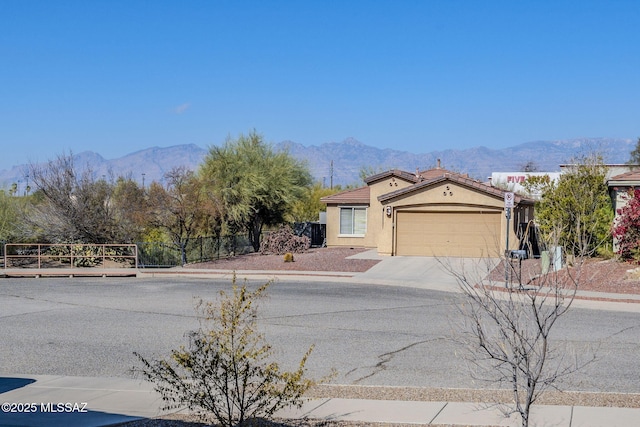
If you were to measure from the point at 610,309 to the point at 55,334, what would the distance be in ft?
46.7

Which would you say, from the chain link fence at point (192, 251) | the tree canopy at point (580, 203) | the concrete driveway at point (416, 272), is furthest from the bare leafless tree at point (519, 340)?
the chain link fence at point (192, 251)

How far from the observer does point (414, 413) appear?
28.8 feet

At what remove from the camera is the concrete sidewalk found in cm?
846

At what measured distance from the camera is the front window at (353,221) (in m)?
40.9

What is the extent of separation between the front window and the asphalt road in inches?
646

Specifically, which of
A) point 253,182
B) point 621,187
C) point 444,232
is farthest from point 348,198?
point 621,187

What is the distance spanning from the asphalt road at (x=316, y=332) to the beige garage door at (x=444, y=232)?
10099 millimetres

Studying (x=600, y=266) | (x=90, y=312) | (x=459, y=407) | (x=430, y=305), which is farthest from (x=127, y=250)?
(x=459, y=407)

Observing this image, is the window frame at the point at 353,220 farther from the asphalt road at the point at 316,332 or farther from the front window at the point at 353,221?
the asphalt road at the point at 316,332

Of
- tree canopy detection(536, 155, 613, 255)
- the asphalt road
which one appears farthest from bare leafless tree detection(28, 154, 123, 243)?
tree canopy detection(536, 155, 613, 255)

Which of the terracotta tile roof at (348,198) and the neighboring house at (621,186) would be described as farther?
the terracotta tile roof at (348,198)

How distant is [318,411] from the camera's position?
8.92m

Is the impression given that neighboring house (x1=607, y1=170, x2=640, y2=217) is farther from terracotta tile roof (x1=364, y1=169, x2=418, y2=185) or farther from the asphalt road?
terracotta tile roof (x1=364, y1=169, x2=418, y2=185)

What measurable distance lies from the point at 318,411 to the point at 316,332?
6446 mm
